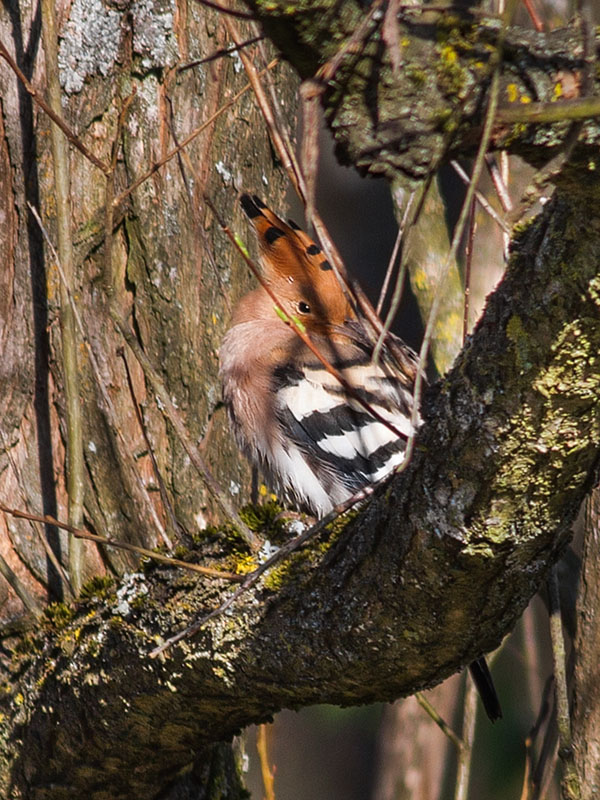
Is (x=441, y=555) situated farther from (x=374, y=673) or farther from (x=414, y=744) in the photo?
(x=414, y=744)

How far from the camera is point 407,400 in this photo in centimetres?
340

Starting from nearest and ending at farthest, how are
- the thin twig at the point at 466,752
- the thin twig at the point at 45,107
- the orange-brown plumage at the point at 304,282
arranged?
the thin twig at the point at 45,107 → the thin twig at the point at 466,752 → the orange-brown plumage at the point at 304,282

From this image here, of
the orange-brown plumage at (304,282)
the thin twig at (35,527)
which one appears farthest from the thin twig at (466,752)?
the orange-brown plumage at (304,282)

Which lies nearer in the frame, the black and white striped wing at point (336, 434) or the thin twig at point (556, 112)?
the thin twig at point (556, 112)

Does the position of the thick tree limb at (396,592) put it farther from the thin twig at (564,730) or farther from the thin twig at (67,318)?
the thin twig at (564,730)

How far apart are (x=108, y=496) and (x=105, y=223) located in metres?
0.88

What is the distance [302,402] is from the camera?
11.6ft

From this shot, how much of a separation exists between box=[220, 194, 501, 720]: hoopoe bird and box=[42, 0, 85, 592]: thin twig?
2.40ft

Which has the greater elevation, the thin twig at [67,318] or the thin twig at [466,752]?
the thin twig at [67,318]

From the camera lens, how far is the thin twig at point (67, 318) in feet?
8.93

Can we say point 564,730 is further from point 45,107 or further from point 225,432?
point 45,107

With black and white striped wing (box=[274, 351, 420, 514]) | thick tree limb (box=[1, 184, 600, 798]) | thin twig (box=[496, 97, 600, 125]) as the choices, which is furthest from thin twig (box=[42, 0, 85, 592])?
thin twig (box=[496, 97, 600, 125])

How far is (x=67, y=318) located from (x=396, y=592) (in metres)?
1.43

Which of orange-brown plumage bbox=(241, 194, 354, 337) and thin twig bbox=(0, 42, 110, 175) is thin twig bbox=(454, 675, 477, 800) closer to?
orange-brown plumage bbox=(241, 194, 354, 337)
